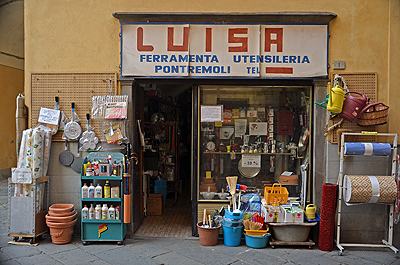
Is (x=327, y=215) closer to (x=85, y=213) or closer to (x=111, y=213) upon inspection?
(x=111, y=213)

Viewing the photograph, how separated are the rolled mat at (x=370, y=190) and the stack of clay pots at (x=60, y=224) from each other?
4294 millimetres

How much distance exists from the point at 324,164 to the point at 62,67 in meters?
4.64

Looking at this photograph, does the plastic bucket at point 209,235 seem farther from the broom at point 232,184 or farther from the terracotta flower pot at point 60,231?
the terracotta flower pot at point 60,231

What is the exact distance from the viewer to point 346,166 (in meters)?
5.31

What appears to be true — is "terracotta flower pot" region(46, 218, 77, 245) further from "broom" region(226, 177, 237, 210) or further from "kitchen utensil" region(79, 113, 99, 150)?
"broom" region(226, 177, 237, 210)

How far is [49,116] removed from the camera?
5480mm

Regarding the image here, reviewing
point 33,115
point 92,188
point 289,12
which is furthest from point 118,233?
point 289,12

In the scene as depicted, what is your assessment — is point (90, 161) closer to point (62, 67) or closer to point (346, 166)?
point (62, 67)

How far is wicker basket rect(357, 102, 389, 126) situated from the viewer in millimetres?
4906

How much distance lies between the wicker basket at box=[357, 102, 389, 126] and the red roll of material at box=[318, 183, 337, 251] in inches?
43.1

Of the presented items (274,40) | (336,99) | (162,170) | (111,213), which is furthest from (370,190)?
(162,170)

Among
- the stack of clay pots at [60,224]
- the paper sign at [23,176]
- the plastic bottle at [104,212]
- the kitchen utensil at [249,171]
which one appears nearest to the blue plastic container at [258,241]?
the kitchen utensil at [249,171]

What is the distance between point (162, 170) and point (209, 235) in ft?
11.0

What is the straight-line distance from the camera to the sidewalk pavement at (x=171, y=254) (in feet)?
15.2
